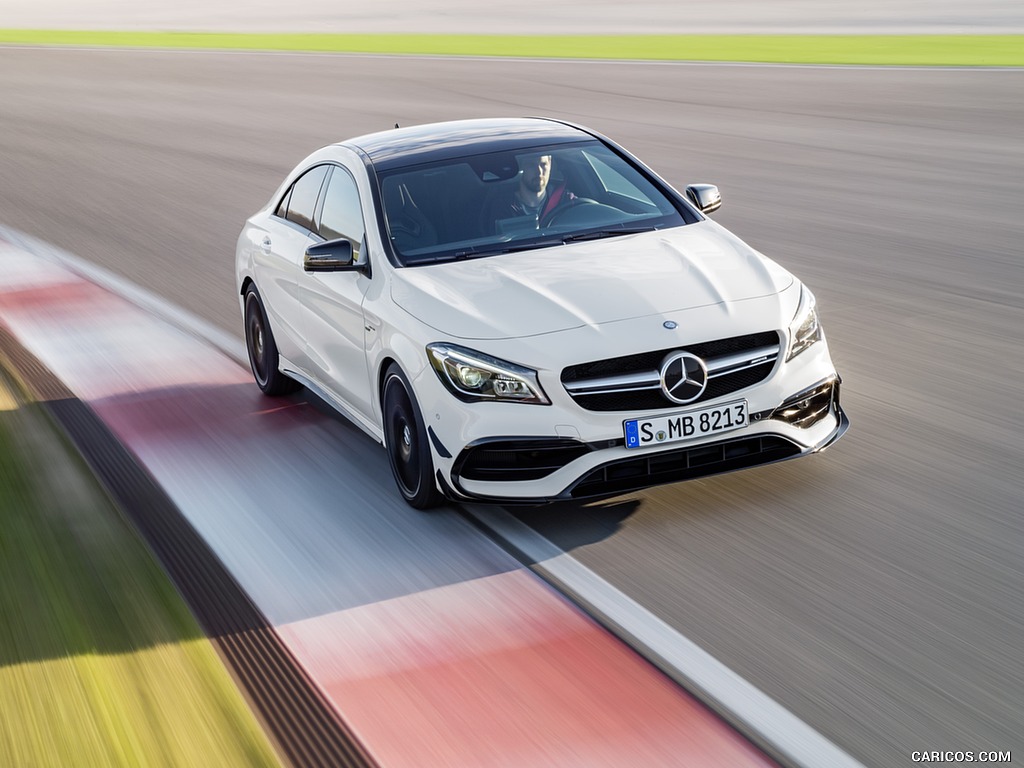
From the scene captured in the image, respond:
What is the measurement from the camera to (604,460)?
5578 mm

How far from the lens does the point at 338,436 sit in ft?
24.8

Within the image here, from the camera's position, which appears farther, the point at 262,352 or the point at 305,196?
the point at 262,352

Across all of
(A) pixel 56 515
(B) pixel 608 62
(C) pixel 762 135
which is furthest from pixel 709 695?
(B) pixel 608 62

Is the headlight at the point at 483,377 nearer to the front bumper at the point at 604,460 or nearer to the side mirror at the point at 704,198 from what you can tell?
the front bumper at the point at 604,460

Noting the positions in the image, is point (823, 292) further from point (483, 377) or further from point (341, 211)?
point (483, 377)

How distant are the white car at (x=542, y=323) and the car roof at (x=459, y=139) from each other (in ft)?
0.06

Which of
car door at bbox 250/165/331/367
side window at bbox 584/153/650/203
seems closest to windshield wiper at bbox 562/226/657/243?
side window at bbox 584/153/650/203

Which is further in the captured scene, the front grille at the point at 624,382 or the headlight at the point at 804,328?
the headlight at the point at 804,328

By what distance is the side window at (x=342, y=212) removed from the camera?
7004 mm

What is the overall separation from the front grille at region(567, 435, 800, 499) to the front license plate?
0.07 meters

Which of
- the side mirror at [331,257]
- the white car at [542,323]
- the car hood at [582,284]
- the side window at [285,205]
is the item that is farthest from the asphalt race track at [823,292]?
the side window at [285,205]

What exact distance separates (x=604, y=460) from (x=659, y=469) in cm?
24

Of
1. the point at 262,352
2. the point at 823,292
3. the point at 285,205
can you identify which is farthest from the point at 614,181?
the point at 823,292

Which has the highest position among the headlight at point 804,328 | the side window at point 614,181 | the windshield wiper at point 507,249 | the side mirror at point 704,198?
the side window at point 614,181
